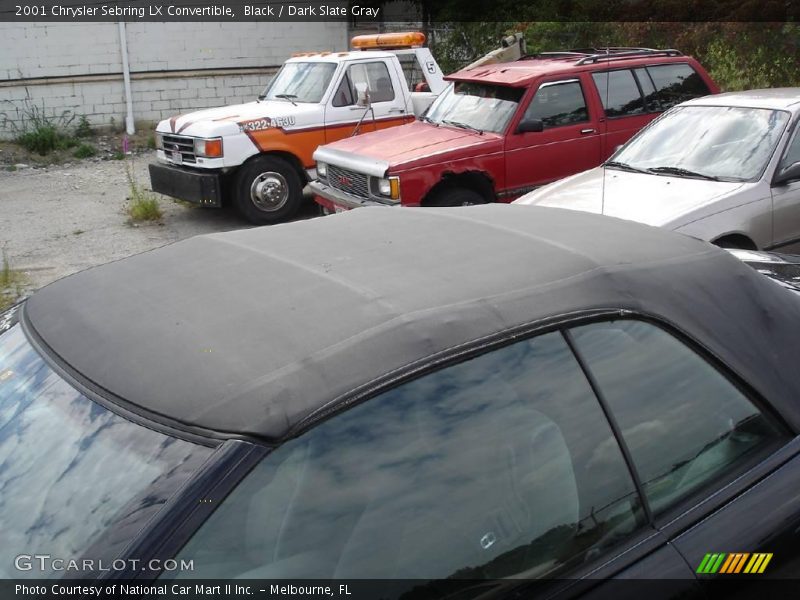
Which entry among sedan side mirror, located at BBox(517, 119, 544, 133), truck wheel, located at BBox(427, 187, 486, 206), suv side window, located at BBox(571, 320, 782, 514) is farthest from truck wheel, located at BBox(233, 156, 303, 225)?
suv side window, located at BBox(571, 320, 782, 514)

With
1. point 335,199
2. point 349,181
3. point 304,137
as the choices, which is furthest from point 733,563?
point 304,137

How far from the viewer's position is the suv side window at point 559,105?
8789 millimetres

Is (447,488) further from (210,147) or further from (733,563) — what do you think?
(210,147)

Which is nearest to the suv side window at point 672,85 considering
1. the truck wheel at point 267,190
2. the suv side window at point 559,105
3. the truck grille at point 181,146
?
the suv side window at point 559,105

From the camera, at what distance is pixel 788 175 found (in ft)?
20.6

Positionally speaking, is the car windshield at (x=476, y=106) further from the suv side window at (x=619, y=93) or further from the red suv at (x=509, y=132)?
the suv side window at (x=619, y=93)

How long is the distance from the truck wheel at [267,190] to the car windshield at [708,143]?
4.66 meters

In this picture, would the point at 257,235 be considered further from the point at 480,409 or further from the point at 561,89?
the point at 561,89

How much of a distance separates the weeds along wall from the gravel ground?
8.54 ft

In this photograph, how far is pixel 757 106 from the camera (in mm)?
6883

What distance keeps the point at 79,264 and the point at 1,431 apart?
7386 mm

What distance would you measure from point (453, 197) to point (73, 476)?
6.70m

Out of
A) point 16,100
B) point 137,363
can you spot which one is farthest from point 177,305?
point 16,100

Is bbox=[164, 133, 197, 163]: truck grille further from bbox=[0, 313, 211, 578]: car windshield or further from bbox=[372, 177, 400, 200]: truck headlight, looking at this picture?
bbox=[0, 313, 211, 578]: car windshield
